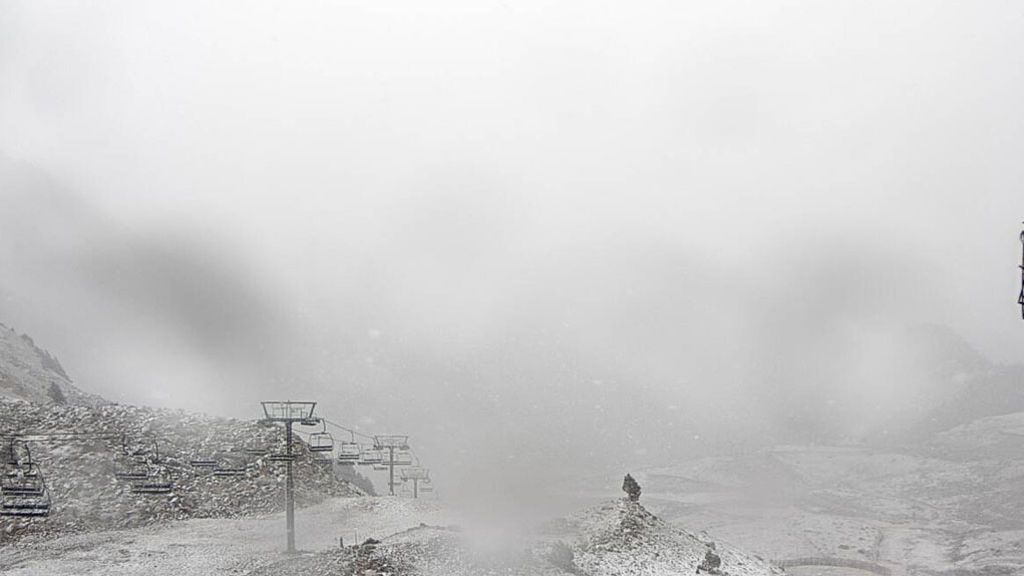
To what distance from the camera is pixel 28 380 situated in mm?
68688

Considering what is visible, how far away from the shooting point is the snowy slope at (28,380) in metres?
63.6

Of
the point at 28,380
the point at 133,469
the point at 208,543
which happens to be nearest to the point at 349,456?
the point at 133,469

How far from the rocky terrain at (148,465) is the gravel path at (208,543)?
1587 mm

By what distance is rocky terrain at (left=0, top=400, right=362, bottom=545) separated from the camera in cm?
4012

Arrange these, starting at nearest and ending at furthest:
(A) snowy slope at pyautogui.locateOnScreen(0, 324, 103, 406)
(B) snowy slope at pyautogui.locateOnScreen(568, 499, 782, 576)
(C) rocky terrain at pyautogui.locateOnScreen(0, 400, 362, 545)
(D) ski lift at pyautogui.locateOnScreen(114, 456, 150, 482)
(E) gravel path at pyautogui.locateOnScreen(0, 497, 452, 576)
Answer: (E) gravel path at pyautogui.locateOnScreen(0, 497, 452, 576)
(B) snowy slope at pyautogui.locateOnScreen(568, 499, 782, 576)
(C) rocky terrain at pyautogui.locateOnScreen(0, 400, 362, 545)
(D) ski lift at pyautogui.locateOnScreen(114, 456, 150, 482)
(A) snowy slope at pyautogui.locateOnScreen(0, 324, 103, 406)

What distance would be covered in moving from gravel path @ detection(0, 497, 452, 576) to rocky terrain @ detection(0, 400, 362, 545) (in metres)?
1.59

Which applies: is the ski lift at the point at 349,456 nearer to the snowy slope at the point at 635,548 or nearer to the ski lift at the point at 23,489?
the snowy slope at the point at 635,548

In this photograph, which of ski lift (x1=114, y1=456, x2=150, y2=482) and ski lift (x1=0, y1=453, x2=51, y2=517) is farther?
ski lift (x1=114, y1=456, x2=150, y2=482)

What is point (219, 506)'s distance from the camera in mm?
43562

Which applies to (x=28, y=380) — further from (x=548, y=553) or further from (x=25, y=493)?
(x=548, y=553)

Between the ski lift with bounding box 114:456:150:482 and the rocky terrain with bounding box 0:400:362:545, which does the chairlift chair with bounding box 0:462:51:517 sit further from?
the ski lift with bounding box 114:456:150:482

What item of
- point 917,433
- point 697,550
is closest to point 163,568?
point 697,550

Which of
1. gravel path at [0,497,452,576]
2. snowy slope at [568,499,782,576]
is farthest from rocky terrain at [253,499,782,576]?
gravel path at [0,497,452,576]

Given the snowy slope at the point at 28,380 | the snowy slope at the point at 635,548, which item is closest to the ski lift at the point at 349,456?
the snowy slope at the point at 635,548
